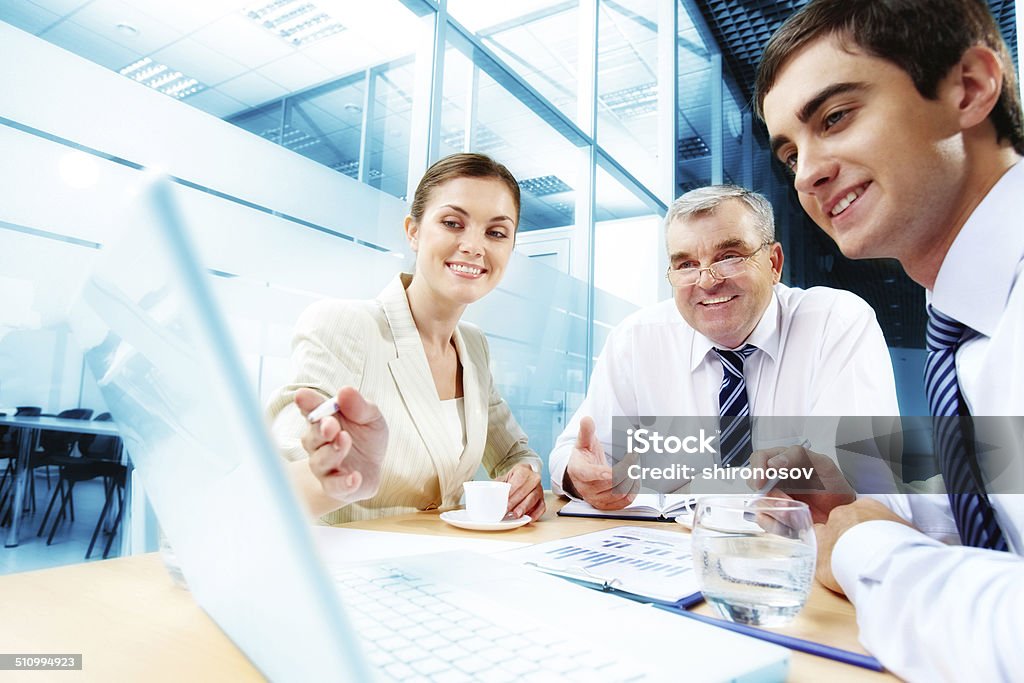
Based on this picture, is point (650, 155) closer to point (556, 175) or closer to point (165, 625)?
point (556, 175)

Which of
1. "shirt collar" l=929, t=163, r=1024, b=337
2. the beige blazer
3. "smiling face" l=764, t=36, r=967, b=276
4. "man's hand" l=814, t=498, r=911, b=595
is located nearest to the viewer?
"man's hand" l=814, t=498, r=911, b=595

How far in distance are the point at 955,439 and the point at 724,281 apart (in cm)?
78

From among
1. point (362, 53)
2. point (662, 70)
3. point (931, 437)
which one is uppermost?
point (662, 70)

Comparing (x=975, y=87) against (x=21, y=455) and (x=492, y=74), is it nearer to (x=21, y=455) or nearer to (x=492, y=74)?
(x=21, y=455)

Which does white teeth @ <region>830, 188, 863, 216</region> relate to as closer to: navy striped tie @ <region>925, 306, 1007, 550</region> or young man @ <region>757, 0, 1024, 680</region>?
young man @ <region>757, 0, 1024, 680</region>

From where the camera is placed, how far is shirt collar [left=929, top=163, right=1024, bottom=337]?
749mm

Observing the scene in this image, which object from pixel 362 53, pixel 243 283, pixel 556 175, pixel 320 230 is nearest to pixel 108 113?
pixel 243 283

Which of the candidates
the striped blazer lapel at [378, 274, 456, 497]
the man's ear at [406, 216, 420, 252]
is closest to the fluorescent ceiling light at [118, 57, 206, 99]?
the man's ear at [406, 216, 420, 252]

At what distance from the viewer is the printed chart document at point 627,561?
0.58m

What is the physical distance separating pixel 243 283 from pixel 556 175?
79.7 inches

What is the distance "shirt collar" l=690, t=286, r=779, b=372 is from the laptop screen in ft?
4.54

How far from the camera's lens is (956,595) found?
1.44 ft

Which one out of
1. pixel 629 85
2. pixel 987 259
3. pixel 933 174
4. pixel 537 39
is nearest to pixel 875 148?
pixel 933 174

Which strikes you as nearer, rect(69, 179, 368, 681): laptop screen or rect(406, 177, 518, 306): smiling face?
rect(69, 179, 368, 681): laptop screen
